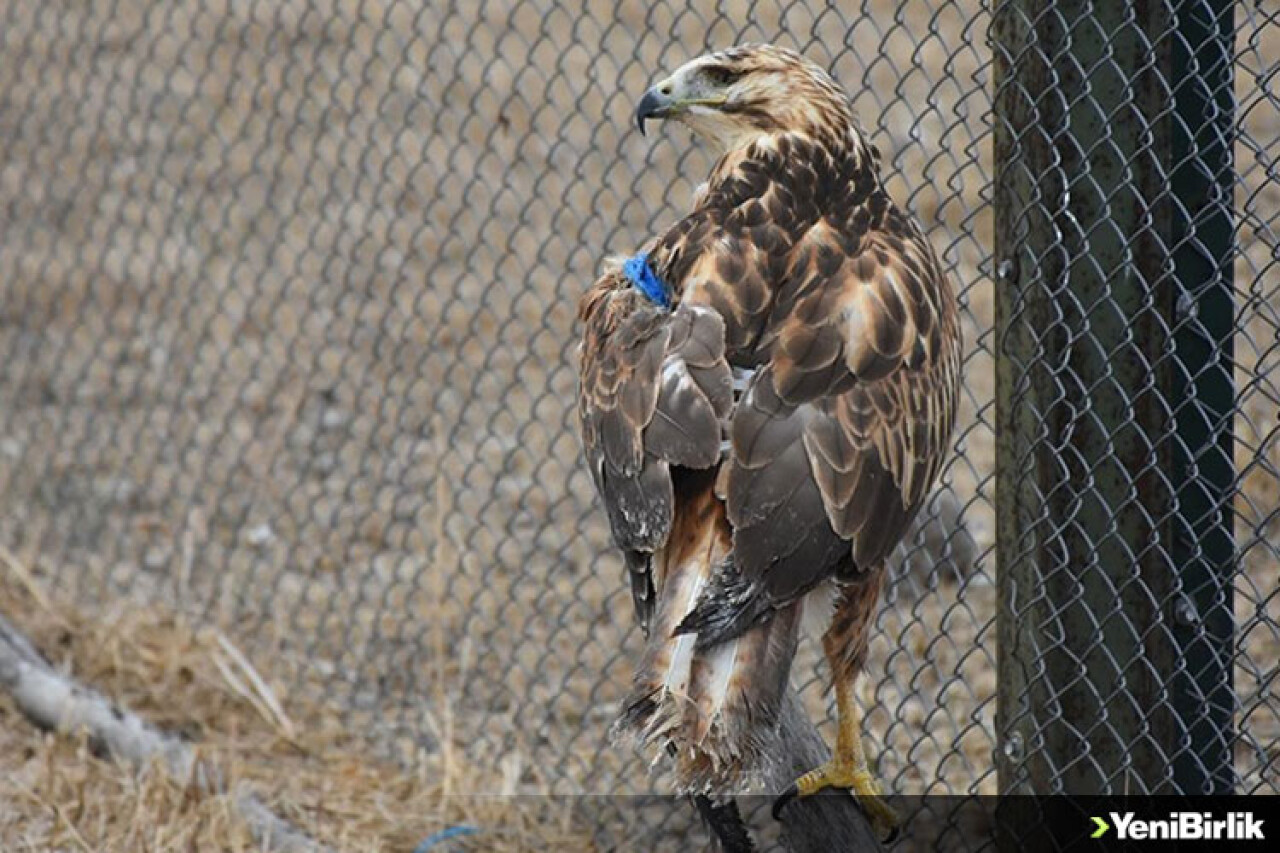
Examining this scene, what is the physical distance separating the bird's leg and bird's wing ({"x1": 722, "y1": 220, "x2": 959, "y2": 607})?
299 mm

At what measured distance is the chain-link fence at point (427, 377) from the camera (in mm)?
5297

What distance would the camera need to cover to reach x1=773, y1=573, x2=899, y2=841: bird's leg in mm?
3781

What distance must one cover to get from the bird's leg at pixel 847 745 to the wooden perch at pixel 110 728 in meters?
1.62

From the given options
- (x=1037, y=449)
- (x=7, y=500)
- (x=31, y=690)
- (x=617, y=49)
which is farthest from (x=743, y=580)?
(x=617, y=49)

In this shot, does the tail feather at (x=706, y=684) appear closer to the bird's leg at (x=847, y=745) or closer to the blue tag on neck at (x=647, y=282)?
the bird's leg at (x=847, y=745)

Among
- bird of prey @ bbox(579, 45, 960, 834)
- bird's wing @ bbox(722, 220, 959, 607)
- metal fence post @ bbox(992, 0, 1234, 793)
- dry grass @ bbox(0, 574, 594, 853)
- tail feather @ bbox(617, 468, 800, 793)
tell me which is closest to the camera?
tail feather @ bbox(617, 468, 800, 793)

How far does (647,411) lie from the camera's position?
3.46 m

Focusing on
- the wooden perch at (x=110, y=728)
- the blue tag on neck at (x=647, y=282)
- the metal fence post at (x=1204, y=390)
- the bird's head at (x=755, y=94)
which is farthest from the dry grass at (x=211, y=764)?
the bird's head at (x=755, y=94)

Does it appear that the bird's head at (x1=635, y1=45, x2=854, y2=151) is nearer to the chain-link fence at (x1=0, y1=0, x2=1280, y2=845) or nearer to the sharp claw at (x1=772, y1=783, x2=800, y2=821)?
the chain-link fence at (x1=0, y1=0, x2=1280, y2=845)

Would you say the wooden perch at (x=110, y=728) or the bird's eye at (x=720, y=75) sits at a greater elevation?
the bird's eye at (x=720, y=75)

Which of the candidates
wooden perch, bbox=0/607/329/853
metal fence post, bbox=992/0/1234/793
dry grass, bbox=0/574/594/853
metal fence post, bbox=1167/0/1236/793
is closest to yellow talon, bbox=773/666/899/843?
metal fence post, bbox=992/0/1234/793

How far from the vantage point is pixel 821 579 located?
3412 millimetres

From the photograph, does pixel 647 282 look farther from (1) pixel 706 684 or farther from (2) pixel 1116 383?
(2) pixel 1116 383

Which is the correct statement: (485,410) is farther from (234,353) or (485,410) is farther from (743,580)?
(743,580)
